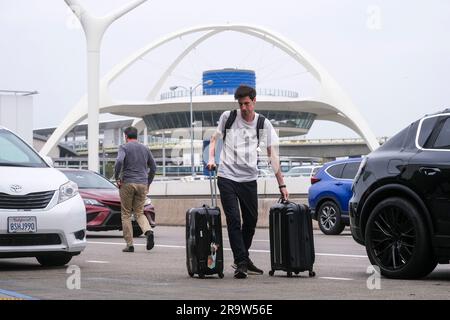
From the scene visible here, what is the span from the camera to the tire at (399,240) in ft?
31.5

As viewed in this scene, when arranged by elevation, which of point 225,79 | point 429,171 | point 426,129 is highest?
point 225,79

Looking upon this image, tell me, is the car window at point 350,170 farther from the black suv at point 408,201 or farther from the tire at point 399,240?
the tire at point 399,240

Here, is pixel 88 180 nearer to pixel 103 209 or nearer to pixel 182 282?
pixel 103 209

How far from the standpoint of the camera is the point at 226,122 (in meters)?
10.5

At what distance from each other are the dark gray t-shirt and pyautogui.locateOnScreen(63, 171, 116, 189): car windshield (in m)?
5.53

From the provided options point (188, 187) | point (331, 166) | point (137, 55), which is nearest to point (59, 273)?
point (331, 166)

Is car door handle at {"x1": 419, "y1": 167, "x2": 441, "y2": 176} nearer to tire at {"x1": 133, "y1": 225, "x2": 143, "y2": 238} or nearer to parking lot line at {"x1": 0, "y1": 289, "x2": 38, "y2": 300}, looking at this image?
parking lot line at {"x1": 0, "y1": 289, "x2": 38, "y2": 300}

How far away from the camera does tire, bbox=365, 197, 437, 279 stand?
31.5ft

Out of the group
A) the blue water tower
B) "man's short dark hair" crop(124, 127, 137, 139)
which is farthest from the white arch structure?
"man's short dark hair" crop(124, 127, 137, 139)

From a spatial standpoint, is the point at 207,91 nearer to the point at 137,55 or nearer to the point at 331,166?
the point at 137,55

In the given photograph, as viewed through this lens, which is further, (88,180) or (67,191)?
(88,180)

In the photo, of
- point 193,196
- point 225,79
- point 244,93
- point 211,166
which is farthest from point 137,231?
point 225,79

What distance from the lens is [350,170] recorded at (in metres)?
22.5

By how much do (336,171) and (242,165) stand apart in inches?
494
